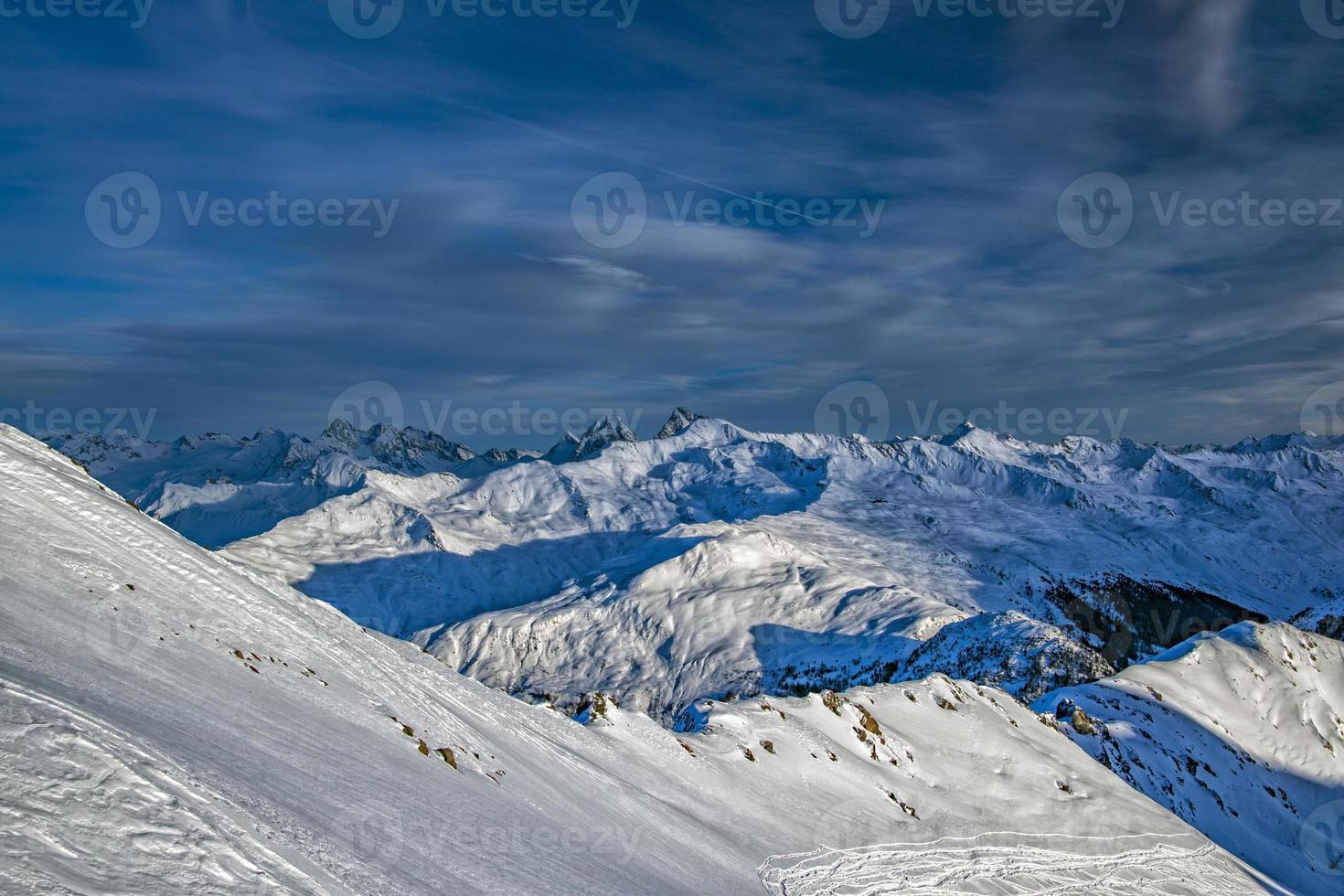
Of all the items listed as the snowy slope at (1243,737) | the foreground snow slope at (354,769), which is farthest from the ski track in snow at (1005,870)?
the snowy slope at (1243,737)

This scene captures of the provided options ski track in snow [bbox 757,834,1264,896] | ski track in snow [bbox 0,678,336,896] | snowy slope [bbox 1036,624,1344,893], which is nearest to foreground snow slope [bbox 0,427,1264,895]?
ski track in snow [bbox 0,678,336,896]

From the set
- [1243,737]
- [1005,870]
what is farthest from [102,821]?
[1243,737]

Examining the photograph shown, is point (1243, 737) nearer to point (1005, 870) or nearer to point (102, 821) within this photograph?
point (1005, 870)

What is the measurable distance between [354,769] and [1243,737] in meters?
106

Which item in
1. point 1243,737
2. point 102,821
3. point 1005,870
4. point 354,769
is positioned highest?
point 102,821

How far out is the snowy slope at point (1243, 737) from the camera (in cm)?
6750

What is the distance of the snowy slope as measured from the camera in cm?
6750

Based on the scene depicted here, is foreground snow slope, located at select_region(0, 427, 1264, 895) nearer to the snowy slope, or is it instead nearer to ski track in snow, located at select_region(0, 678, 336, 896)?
ski track in snow, located at select_region(0, 678, 336, 896)

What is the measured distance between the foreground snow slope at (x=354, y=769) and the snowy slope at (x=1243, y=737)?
25526mm

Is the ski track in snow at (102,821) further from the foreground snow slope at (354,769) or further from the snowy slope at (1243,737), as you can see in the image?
the snowy slope at (1243,737)

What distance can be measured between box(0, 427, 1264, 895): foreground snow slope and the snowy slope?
25.5 metres

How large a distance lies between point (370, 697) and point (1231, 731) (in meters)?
101

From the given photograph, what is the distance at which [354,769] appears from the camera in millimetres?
18766

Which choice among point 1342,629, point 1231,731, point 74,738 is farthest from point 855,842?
point 1342,629
